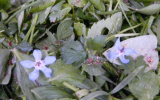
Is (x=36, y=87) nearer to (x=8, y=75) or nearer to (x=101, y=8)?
(x=8, y=75)

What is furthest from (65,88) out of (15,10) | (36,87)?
(15,10)

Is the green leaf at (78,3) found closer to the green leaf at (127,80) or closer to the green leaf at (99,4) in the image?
the green leaf at (99,4)

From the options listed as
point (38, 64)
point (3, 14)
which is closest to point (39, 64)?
point (38, 64)

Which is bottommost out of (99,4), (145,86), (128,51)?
(145,86)

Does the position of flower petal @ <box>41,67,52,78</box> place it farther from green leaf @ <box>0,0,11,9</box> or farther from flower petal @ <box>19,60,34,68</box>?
green leaf @ <box>0,0,11,9</box>

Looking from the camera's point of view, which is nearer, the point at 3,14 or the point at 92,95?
the point at 92,95

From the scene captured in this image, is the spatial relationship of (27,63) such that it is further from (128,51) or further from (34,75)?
(128,51)

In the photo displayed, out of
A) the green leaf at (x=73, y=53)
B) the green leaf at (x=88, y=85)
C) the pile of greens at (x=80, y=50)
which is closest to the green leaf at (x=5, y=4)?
the pile of greens at (x=80, y=50)
